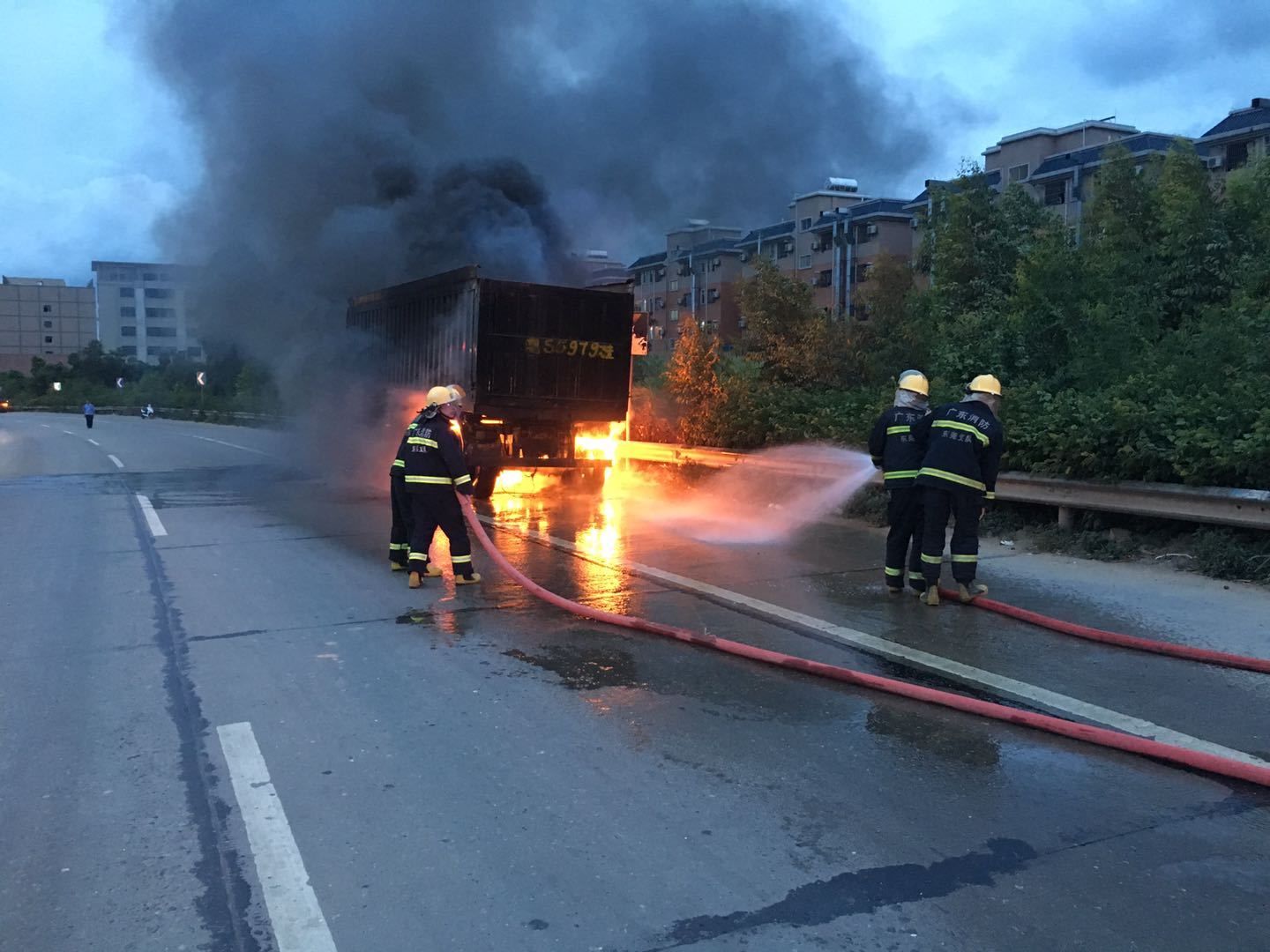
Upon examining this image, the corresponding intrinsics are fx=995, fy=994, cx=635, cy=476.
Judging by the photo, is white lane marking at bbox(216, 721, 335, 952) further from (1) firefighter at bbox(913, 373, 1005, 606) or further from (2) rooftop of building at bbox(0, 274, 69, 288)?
(2) rooftop of building at bbox(0, 274, 69, 288)

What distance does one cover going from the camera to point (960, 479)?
6672 mm

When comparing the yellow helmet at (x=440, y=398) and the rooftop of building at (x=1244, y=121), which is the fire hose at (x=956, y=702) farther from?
the rooftop of building at (x=1244, y=121)

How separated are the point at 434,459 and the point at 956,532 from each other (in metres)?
3.94

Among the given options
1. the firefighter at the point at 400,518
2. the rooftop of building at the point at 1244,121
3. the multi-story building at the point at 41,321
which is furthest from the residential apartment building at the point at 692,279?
the multi-story building at the point at 41,321

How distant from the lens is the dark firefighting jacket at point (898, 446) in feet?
23.5

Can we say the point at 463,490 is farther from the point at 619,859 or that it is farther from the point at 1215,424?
the point at 1215,424

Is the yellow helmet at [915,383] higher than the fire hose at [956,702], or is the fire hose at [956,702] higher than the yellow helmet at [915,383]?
the yellow helmet at [915,383]

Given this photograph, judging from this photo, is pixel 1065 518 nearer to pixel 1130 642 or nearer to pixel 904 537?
pixel 904 537

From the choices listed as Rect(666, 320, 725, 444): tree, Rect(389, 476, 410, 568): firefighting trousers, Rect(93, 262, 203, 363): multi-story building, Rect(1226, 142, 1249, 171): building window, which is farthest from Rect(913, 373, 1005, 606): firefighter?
Rect(93, 262, 203, 363): multi-story building

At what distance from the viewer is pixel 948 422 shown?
6.75 m

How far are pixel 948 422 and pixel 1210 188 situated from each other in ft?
36.9

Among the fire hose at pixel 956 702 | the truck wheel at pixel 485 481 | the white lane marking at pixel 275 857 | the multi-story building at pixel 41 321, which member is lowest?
the white lane marking at pixel 275 857

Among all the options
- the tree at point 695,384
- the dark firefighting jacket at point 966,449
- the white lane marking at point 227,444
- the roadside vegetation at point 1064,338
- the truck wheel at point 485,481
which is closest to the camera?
the dark firefighting jacket at point 966,449

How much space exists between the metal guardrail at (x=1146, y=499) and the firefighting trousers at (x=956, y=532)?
7.27ft
